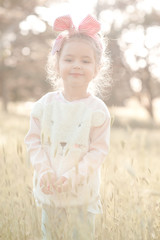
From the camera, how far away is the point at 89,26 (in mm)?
2203

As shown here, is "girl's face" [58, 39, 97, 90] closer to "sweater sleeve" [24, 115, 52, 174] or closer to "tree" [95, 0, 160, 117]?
"sweater sleeve" [24, 115, 52, 174]

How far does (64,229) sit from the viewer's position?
5.73 feet

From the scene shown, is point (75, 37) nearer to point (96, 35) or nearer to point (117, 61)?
point (96, 35)

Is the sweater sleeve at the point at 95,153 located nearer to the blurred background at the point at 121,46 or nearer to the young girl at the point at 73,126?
the young girl at the point at 73,126

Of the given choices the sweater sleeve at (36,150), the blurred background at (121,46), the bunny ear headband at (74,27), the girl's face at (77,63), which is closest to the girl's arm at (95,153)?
the sweater sleeve at (36,150)

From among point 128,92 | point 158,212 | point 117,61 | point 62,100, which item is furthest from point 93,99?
point 128,92

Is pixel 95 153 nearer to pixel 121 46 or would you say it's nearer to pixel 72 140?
pixel 72 140

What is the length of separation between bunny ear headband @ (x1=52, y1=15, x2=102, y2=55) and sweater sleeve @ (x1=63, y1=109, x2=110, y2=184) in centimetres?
53

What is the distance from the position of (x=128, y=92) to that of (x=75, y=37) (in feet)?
68.6

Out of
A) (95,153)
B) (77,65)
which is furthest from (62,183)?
(77,65)

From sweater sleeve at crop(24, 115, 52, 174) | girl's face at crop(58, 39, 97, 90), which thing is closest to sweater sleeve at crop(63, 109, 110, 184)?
sweater sleeve at crop(24, 115, 52, 174)

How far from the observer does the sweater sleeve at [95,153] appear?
2.00 meters

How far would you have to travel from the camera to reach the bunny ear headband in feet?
7.17

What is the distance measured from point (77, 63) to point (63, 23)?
305 millimetres
